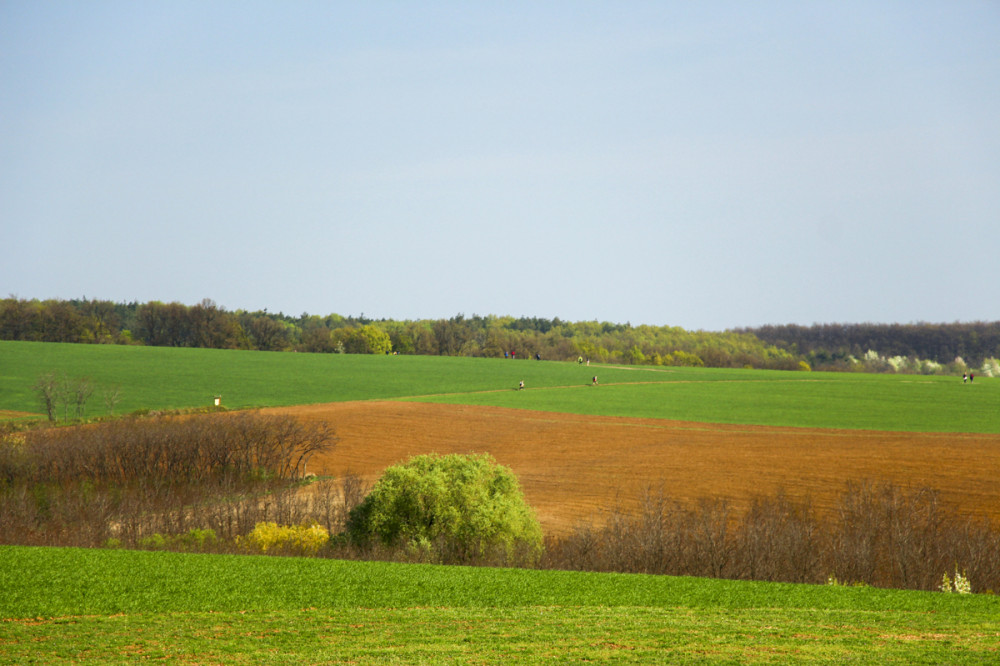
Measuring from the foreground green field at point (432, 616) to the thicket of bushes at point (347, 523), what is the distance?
16.6 feet

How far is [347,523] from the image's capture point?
23.3m

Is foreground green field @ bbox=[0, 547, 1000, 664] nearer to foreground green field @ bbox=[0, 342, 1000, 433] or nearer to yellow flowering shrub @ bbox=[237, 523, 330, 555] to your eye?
yellow flowering shrub @ bbox=[237, 523, 330, 555]

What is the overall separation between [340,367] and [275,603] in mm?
71815

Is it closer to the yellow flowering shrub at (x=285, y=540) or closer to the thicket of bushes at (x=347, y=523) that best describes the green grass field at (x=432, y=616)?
the yellow flowering shrub at (x=285, y=540)

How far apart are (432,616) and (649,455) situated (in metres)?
30.4

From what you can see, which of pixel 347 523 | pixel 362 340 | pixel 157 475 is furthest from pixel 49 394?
pixel 362 340

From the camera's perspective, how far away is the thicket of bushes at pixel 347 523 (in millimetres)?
21969

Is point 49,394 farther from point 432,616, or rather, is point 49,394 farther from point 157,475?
point 432,616

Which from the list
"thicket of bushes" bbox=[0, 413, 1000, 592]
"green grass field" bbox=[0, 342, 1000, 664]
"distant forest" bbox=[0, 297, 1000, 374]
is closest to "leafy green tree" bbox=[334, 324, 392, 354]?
"distant forest" bbox=[0, 297, 1000, 374]

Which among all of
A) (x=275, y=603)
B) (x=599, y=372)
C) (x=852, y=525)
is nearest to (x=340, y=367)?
(x=599, y=372)

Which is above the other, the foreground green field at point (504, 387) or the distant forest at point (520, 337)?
the distant forest at point (520, 337)

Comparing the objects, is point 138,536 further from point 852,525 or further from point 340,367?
point 340,367

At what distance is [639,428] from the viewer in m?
52.6

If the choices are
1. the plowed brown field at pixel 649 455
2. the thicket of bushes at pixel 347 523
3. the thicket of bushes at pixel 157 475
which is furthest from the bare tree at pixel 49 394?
the plowed brown field at pixel 649 455
